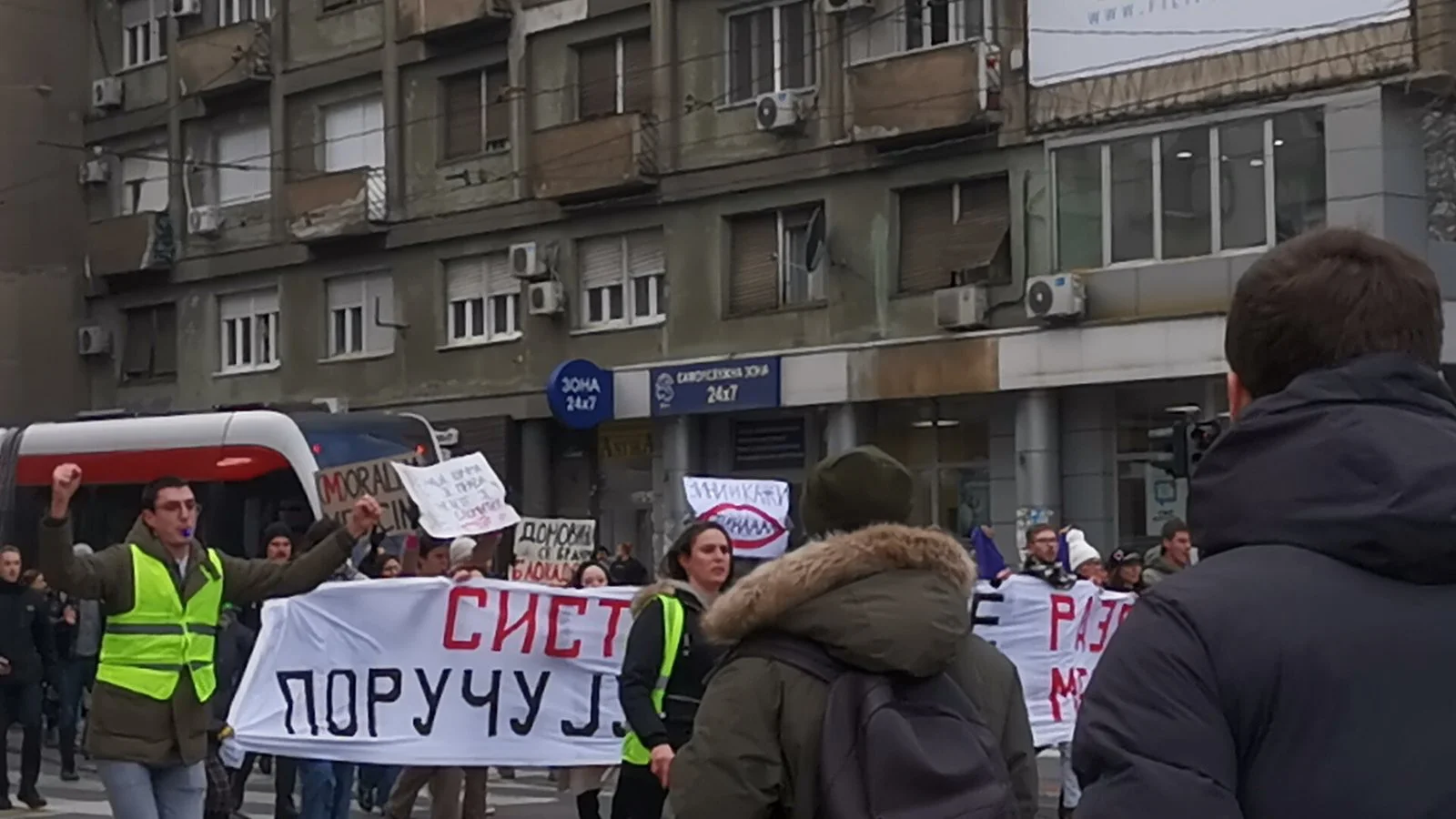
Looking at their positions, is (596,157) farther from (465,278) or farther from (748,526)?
(748,526)

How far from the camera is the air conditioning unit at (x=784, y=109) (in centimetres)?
2720

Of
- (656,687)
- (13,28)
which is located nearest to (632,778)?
(656,687)

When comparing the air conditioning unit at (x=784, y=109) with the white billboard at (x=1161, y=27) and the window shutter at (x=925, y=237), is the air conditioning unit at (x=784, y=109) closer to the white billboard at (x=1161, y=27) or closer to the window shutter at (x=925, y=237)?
the window shutter at (x=925, y=237)

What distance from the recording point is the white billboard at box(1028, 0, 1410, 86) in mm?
22406

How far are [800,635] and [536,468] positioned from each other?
27.7 m

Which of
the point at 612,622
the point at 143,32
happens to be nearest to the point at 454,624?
the point at 612,622

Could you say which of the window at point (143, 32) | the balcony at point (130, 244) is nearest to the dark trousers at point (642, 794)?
the balcony at point (130, 244)

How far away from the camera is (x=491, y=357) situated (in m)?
32.0

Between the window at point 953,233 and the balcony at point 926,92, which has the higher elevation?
the balcony at point 926,92

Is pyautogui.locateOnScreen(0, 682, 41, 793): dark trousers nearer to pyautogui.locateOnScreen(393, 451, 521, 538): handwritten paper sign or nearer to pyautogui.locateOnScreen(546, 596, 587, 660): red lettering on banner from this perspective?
pyautogui.locateOnScreen(393, 451, 521, 538): handwritten paper sign

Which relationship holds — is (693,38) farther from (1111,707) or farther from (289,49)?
(1111,707)

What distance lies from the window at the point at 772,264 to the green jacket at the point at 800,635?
77.2 feet

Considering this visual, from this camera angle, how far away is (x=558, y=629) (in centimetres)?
1155

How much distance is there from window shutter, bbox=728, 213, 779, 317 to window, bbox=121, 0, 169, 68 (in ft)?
46.4
